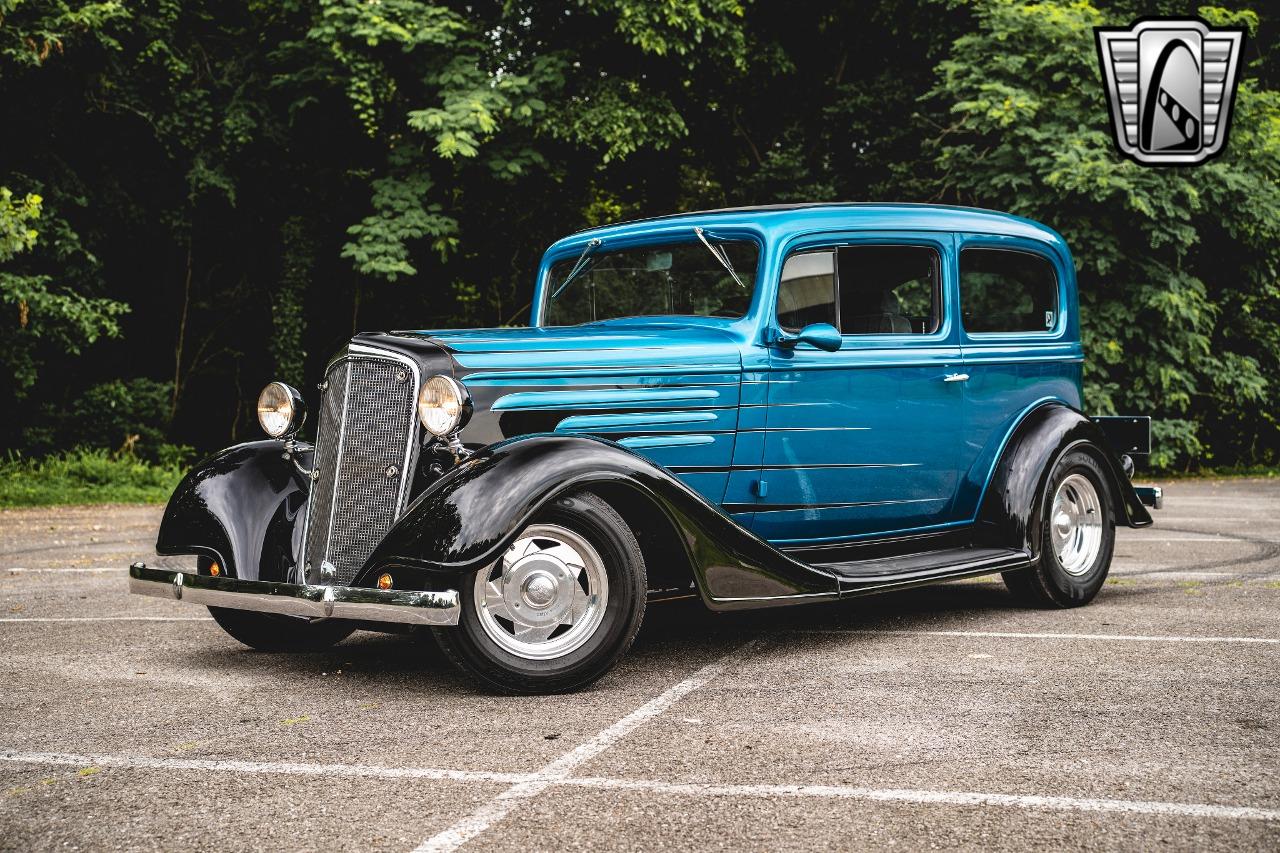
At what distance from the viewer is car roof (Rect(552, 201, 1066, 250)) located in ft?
20.5

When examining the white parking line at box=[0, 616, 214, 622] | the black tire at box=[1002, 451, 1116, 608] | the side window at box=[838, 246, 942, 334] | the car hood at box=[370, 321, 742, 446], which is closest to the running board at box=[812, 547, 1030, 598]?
the black tire at box=[1002, 451, 1116, 608]

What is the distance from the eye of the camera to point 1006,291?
23.8ft

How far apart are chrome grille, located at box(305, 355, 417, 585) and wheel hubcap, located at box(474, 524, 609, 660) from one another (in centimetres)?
59

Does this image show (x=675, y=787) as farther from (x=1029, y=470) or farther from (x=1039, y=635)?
(x=1029, y=470)

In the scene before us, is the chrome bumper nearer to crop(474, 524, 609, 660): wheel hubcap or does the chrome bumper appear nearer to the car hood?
crop(474, 524, 609, 660): wheel hubcap

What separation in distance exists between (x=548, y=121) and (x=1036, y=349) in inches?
444

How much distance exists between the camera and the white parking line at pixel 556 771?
3.32 m

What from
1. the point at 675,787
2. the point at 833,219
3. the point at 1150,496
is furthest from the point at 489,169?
the point at 675,787

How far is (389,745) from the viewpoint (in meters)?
4.26

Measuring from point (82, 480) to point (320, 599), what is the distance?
528 inches

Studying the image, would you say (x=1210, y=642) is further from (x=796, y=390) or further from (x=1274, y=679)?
(x=796, y=390)

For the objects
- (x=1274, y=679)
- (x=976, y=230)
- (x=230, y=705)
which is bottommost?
(x=230, y=705)

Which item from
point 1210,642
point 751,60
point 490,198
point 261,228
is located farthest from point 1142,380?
point 261,228

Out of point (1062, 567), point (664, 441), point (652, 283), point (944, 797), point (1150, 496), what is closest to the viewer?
point (944, 797)
